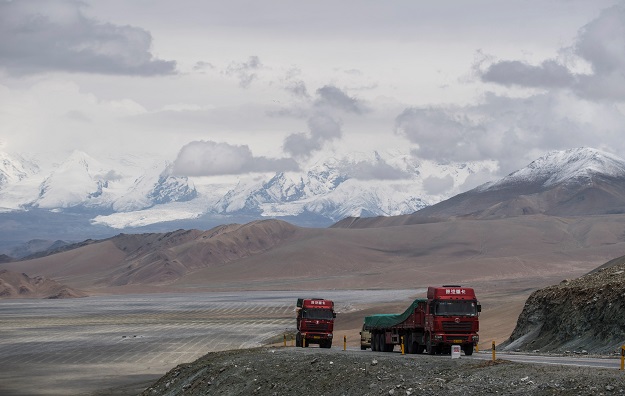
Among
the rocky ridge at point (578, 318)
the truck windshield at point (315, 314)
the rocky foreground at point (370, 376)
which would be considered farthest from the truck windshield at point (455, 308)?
the truck windshield at point (315, 314)

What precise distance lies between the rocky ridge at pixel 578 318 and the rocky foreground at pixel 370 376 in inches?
485

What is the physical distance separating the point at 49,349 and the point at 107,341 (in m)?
8.20

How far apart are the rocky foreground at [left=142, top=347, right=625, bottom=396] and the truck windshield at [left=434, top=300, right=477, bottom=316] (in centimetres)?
304

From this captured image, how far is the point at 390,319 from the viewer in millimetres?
52094

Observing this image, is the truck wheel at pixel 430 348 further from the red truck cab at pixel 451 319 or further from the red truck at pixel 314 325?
the red truck at pixel 314 325

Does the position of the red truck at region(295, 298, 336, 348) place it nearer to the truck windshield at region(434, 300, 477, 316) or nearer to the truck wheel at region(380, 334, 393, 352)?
the truck wheel at region(380, 334, 393, 352)

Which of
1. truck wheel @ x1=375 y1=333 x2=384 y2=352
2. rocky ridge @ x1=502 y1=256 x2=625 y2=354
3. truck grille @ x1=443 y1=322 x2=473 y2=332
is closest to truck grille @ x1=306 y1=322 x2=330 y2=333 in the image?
truck wheel @ x1=375 y1=333 x2=384 y2=352

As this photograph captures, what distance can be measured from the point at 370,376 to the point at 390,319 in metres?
13.9

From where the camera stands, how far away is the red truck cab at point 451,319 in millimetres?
45000

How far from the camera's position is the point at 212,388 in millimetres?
45656

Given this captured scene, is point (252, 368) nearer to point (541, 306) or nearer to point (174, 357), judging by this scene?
point (541, 306)

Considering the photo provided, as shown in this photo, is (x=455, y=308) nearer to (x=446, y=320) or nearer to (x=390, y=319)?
(x=446, y=320)

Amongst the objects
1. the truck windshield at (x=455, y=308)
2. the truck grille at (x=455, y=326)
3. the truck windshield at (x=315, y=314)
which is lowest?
the truck grille at (x=455, y=326)

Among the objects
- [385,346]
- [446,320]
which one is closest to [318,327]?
[385,346]
